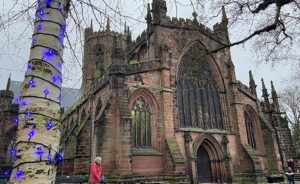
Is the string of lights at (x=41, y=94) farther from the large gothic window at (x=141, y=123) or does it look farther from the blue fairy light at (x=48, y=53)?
the large gothic window at (x=141, y=123)

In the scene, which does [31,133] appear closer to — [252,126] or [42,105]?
[42,105]

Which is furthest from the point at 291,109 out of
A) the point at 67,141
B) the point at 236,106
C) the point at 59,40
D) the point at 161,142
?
the point at 59,40

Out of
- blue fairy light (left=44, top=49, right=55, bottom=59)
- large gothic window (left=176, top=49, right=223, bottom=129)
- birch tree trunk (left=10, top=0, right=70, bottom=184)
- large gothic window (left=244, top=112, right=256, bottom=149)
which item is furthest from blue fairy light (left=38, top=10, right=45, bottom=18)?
large gothic window (left=244, top=112, right=256, bottom=149)

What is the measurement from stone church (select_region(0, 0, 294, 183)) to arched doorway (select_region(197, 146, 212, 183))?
0.21ft

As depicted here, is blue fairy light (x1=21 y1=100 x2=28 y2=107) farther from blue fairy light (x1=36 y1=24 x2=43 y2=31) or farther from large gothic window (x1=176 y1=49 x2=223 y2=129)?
large gothic window (x1=176 y1=49 x2=223 y2=129)

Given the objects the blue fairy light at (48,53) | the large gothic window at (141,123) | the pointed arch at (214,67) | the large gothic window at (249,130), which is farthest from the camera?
the large gothic window at (249,130)

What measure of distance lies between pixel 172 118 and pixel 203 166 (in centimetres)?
444

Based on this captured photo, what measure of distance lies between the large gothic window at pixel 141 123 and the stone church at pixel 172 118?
0.06m

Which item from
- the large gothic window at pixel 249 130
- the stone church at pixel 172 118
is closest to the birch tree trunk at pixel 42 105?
the stone church at pixel 172 118

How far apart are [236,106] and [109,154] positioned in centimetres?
1090

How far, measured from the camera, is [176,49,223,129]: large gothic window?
18.5 metres

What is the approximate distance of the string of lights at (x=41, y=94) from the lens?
1979mm

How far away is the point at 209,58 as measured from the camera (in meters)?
21.5

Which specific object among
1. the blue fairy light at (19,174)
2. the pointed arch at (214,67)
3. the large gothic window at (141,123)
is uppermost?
the pointed arch at (214,67)
